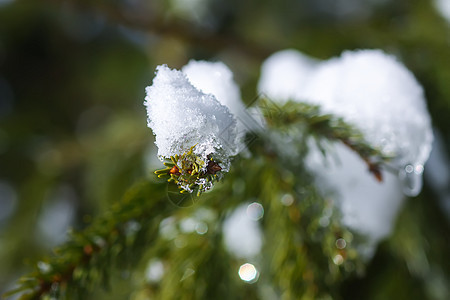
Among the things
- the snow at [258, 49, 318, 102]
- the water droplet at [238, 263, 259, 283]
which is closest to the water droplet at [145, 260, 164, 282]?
the water droplet at [238, 263, 259, 283]

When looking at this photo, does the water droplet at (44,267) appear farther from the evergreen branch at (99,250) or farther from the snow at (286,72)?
the snow at (286,72)

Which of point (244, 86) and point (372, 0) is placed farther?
point (372, 0)

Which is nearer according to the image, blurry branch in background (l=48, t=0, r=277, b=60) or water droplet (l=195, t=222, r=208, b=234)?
water droplet (l=195, t=222, r=208, b=234)

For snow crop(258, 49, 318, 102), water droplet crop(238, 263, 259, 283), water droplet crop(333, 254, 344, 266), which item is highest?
snow crop(258, 49, 318, 102)

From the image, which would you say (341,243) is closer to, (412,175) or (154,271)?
(412,175)

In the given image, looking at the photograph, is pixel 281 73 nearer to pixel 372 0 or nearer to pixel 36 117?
pixel 372 0

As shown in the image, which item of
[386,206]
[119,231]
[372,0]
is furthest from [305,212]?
[372,0]

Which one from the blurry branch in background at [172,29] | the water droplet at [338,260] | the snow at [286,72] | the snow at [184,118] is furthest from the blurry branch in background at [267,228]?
the blurry branch in background at [172,29]

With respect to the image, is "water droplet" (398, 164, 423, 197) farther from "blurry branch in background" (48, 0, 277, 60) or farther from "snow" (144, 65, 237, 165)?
"blurry branch in background" (48, 0, 277, 60)
